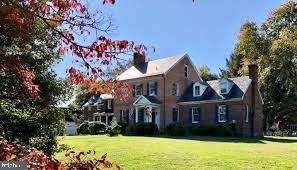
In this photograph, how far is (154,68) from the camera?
143 feet

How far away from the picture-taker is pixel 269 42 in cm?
5341

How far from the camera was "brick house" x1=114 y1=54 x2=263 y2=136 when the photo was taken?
3725cm

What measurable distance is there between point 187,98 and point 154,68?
4721 mm

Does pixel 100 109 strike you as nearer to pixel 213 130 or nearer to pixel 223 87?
pixel 223 87

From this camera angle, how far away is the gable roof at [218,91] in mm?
37062

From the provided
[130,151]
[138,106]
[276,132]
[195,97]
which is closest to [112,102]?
[138,106]

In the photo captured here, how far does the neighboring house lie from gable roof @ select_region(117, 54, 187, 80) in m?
6.34

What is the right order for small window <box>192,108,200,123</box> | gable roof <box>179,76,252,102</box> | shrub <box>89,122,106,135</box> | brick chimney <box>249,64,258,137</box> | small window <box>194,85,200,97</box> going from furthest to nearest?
small window <box>194,85,200,97</box> < small window <box>192,108,200,123</box> < shrub <box>89,122,106,135</box> < brick chimney <box>249,64,258,137</box> < gable roof <box>179,76,252,102</box>

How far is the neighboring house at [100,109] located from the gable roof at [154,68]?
6.34 meters

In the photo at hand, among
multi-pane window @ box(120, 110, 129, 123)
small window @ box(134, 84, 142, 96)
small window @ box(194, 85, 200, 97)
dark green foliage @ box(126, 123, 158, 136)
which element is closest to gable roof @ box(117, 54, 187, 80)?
small window @ box(134, 84, 142, 96)


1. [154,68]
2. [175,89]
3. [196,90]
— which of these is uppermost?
[154,68]

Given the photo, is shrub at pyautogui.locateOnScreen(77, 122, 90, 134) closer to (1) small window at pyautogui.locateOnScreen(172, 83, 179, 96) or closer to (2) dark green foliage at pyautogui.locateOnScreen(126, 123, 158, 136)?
(2) dark green foliage at pyautogui.locateOnScreen(126, 123, 158, 136)

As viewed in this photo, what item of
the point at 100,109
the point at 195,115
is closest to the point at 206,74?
the point at 100,109

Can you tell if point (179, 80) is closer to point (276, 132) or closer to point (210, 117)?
point (210, 117)
